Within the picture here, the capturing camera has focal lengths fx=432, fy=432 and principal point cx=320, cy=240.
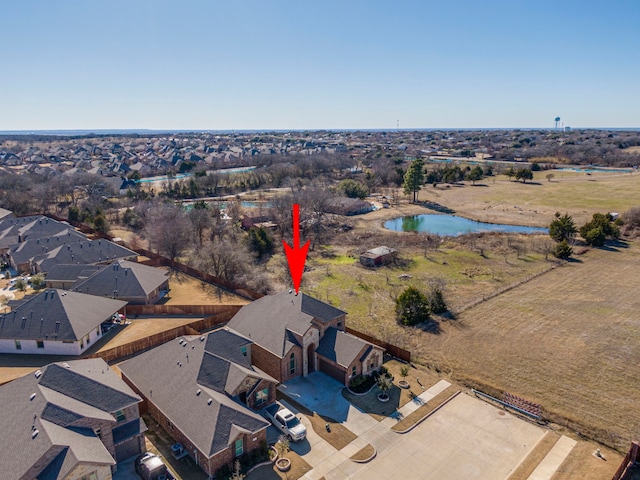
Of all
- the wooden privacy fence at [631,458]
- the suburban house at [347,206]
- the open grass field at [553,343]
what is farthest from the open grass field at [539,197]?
the wooden privacy fence at [631,458]

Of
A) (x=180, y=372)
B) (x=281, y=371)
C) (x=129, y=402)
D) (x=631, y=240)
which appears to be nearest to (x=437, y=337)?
(x=281, y=371)

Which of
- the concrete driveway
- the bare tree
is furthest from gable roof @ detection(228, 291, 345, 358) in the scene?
the bare tree

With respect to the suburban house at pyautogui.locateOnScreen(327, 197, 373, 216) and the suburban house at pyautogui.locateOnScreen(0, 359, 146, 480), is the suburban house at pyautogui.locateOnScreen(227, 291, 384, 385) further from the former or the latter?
the suburban house at pyautogui.locateOnScreen(327, 197, 373, 216)

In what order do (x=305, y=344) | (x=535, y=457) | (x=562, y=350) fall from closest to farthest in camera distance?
(x=535, y=457) → (x=305, y=344) → (x=562, y=350)

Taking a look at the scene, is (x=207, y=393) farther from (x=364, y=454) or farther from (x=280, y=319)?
(x=364, y=454)

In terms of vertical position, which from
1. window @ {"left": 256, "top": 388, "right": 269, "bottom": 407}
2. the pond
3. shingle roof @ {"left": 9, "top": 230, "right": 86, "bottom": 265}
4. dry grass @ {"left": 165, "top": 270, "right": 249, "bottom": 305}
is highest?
shingle roof @ {"left": 9, "top": 230, "right": 86, "bottom": 265}

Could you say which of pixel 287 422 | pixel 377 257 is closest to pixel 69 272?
pixel 287 422
